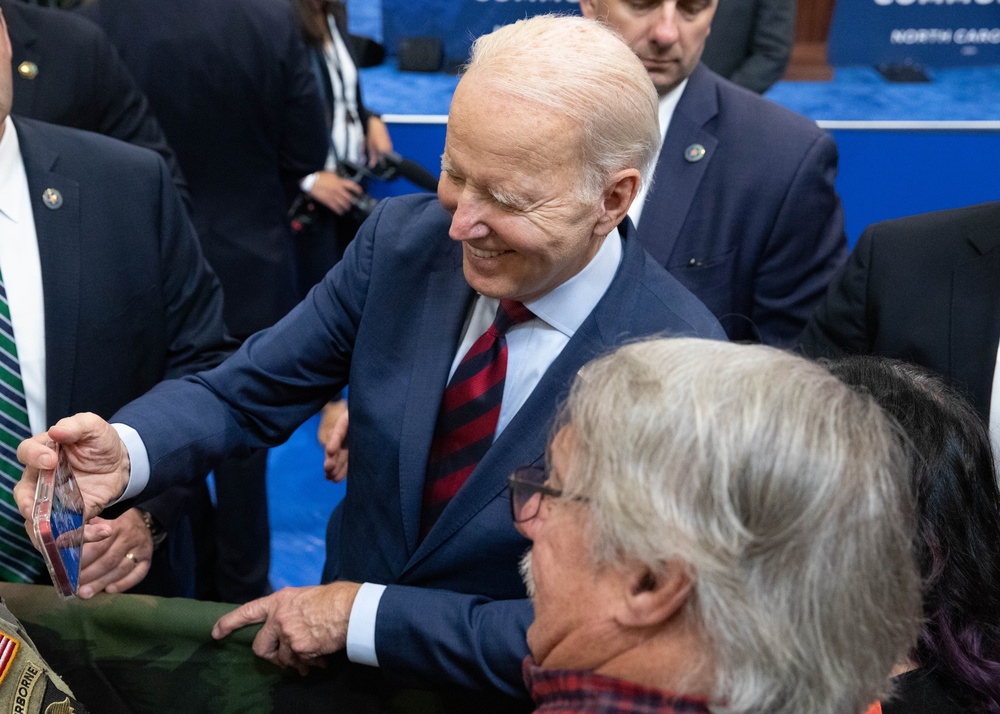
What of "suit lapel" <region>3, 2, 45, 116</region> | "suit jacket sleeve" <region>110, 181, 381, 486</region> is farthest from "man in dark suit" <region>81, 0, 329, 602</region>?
"suit jacket sleeve" <region>110, 181, 381, 486</region>

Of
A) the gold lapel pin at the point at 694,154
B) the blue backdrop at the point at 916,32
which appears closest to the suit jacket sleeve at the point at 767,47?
the gold lapel pin at the point at 694,154

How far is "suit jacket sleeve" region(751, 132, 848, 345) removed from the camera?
2.32 m

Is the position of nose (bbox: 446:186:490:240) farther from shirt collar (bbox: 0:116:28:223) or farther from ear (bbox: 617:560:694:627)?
shirt collar (bbox: 0:116:28:223)

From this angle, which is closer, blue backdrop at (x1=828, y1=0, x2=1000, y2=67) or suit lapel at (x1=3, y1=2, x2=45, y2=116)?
suit lapel at (x1=3, y1=2, x2=45, y2=116)

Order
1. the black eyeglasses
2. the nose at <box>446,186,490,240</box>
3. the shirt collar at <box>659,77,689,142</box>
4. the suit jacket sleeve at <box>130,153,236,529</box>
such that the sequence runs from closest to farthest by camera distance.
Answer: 1. the black eyeglasses
2. the nose at <box>446,186,490,240</box>
3. the suit jacket sleeve at <box>130,153,236,529</box>
4. the shirt collar at <box>659,77,689,142</box>

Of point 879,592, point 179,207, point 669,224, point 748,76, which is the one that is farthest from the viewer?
point 748,76

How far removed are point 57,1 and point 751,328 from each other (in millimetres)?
3402

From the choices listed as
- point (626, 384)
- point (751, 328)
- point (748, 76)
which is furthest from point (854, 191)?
point (626, 384)

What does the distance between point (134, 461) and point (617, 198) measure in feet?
2.86

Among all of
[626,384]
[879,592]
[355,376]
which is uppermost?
[626,384]

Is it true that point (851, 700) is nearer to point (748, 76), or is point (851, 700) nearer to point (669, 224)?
point (669, 224)

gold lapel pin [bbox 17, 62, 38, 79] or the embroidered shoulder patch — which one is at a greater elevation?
gold lapel pin [bbox 17, 62, 38, 79]

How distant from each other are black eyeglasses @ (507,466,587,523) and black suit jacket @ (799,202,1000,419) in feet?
3.22

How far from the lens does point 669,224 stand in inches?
89.8
